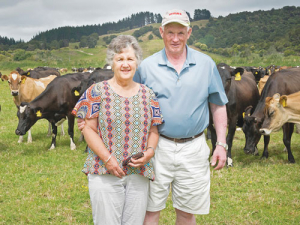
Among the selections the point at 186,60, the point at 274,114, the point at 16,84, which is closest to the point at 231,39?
the point at 16,84

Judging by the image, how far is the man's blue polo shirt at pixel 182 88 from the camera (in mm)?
3160

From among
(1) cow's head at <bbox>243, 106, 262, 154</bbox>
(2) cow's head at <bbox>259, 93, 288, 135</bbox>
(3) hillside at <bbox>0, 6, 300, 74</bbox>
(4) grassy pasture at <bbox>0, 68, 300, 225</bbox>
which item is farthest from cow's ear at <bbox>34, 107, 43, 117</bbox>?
(3) hillside at <bbox>0, 6, 300, 74</bbox>

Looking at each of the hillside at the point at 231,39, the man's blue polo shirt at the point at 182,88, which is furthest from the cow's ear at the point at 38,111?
the hillside at the point at 231,39

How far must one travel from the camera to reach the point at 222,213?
5.12m

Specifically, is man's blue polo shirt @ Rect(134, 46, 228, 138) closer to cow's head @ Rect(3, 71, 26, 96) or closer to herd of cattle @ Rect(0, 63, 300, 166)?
herd of cattle @ Rect(0, 63, 300, 166)

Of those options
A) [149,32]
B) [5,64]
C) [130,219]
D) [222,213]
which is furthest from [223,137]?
[149,32]

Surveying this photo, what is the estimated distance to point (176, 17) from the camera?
122 inches

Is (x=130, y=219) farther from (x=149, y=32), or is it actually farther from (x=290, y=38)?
(x=149, y=32)

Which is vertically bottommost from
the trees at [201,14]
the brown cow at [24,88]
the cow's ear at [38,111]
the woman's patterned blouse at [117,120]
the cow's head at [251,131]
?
the cow's head at [251,131]

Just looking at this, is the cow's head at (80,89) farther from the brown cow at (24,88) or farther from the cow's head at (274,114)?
the cow's head at (274,114)

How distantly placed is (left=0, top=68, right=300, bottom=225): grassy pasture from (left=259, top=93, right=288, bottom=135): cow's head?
3.32 feet

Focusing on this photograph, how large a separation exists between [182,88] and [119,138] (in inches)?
30.6

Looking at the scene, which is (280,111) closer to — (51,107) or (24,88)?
(51,107)

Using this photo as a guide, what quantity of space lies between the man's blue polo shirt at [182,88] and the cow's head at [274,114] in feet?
12.5
